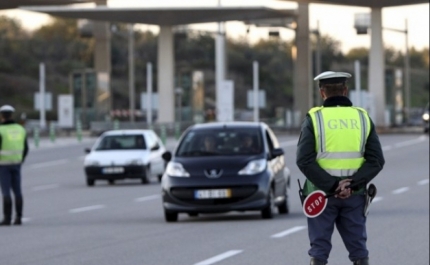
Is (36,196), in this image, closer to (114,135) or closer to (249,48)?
(114,135)

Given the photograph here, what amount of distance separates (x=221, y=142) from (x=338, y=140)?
43.2 feet

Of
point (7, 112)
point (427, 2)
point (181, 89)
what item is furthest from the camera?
point (181, 89)

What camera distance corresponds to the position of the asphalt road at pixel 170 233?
1577 cm

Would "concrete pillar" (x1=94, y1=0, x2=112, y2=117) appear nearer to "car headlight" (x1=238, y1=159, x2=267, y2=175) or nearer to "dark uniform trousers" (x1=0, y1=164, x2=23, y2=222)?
"dark uniform trousers" (x1=0, y1=164, x2=23, y2=222)

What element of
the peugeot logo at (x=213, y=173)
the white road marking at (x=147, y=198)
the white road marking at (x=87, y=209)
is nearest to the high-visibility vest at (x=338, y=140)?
the peugeot logo at (x=213, y=173)

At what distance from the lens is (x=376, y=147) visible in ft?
32.8

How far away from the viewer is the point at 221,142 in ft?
75.6

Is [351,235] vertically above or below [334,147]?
below

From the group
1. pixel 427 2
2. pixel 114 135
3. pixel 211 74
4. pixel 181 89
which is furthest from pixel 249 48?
pixel 114 135

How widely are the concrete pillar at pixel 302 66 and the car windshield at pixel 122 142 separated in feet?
129

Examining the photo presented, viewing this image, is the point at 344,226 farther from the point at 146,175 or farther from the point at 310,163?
the point at 146,175

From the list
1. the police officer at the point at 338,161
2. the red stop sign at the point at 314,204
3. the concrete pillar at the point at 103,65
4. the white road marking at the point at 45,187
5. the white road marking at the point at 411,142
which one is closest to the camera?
the red stop sign at the point at 314,204

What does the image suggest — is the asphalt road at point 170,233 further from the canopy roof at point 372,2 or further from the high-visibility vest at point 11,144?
the canopy roof at point 372,2

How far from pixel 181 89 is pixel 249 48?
63474mm
